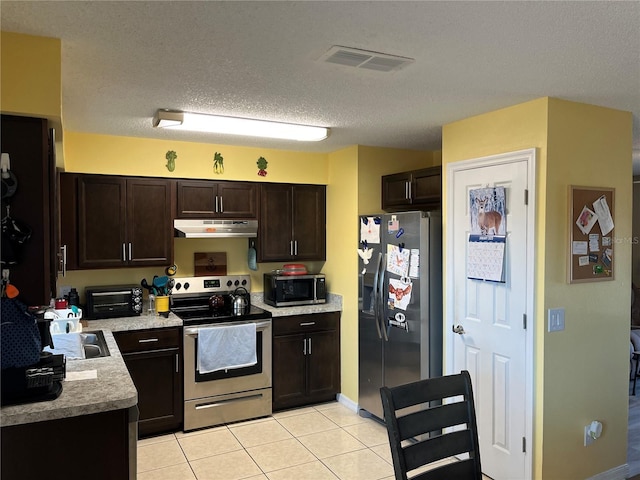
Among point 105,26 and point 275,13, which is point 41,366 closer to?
point 105,26

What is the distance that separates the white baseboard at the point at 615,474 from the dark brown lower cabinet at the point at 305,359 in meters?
2.24

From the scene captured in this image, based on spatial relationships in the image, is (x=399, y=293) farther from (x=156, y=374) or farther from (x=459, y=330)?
(x=156, y=374)

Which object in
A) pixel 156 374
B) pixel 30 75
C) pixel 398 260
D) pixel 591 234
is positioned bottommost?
pixel 156 374

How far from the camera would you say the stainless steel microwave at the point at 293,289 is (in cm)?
457

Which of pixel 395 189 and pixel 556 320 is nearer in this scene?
pixel 556 320

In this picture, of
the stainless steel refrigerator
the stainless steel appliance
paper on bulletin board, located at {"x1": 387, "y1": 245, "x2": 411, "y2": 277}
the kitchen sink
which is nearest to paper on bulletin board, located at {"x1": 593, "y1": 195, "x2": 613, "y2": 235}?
the stainless steel refrigerator

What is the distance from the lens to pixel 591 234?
3.03 metres

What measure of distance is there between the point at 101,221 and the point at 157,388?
139 centimetres

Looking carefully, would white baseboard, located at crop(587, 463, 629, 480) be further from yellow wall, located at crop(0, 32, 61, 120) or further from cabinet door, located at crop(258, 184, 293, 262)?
yellow wall, located at crop(0, 32, 61, 120)

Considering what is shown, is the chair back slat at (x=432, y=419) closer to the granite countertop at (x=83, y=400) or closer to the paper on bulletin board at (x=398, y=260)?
the granite countertop at (x=83, y=400)

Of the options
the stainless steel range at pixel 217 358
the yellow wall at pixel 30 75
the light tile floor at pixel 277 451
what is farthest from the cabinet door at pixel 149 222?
the yellow wall at pixel 30 75

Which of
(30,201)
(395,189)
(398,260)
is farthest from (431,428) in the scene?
(395,189)

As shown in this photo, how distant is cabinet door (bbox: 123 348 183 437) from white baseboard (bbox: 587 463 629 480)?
2977 millimetres

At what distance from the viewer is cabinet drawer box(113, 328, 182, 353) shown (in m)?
3.74
